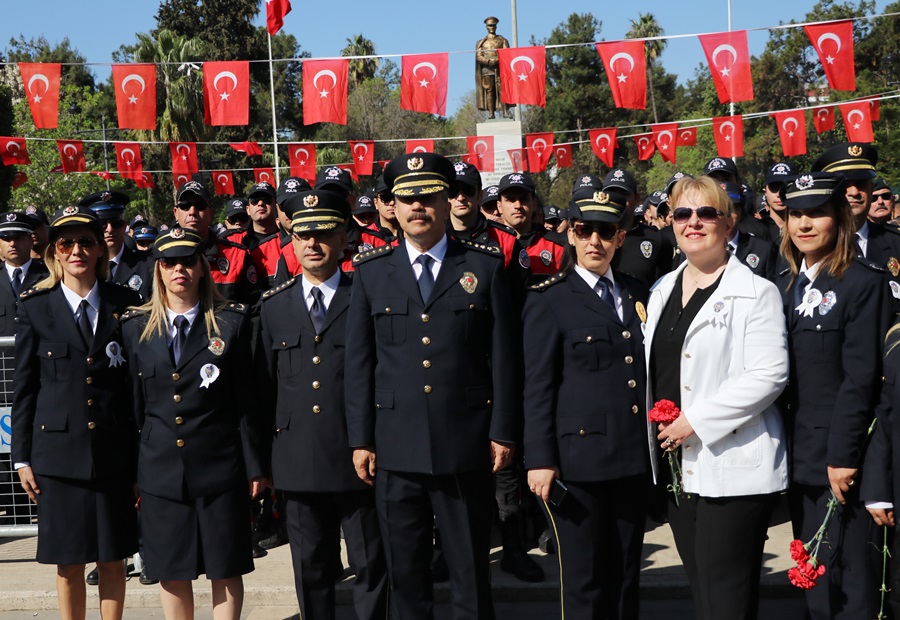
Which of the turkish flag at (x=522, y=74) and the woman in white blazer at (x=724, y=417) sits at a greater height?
the turkish flag at (x=522, y=74)

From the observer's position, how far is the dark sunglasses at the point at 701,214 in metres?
4.03

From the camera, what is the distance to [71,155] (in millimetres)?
21734

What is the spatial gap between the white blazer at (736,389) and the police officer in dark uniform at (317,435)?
163 centimetres

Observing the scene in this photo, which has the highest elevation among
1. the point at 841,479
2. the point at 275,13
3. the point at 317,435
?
the point at 275,13

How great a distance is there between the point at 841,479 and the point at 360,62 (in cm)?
6456

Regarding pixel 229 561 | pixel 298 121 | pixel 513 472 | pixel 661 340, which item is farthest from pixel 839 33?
pixel 298 121

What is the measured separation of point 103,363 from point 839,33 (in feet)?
41.9

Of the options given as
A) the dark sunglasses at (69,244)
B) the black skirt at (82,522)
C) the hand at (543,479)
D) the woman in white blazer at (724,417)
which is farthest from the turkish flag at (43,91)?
the woman in white blazer at (724,417)

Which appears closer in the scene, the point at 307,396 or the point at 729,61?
the point at 307,396

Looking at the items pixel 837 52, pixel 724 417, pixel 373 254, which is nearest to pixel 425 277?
pixel 373 254

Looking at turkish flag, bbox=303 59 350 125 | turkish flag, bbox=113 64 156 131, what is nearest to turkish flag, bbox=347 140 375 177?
turkish flag, bbox=303 59 350 125

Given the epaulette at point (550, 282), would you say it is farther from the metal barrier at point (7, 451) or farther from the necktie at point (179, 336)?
the metal barrier at point (7, 451)

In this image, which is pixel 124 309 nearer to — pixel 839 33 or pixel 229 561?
pixel 229 561

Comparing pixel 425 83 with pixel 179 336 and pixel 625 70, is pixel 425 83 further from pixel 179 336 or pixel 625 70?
pixel 179 336
